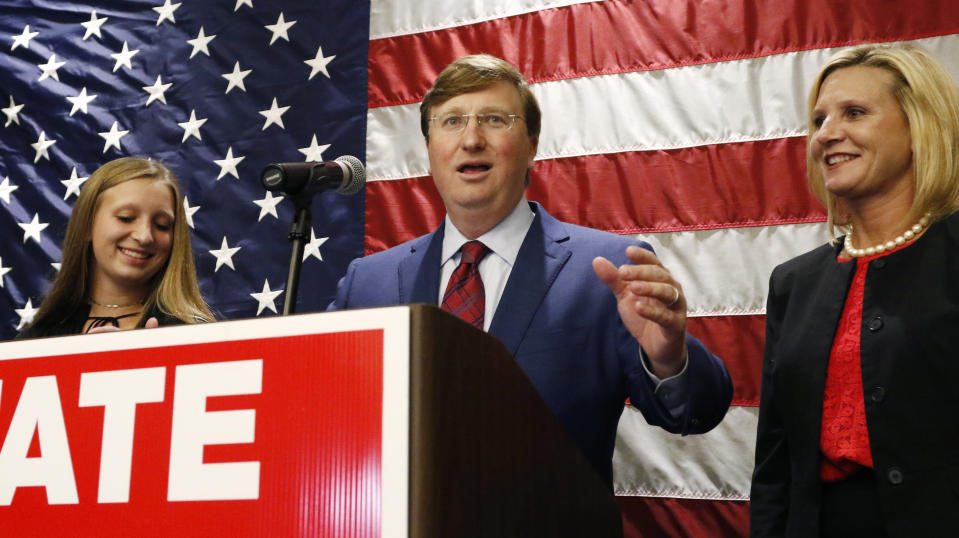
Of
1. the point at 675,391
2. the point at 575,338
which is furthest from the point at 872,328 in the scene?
the point at 575,338

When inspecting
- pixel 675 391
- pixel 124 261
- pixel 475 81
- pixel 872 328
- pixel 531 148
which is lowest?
pixel 675 391

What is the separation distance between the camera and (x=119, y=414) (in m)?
0.97

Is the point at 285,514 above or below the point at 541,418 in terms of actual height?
below

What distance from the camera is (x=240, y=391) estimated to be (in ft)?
3.01

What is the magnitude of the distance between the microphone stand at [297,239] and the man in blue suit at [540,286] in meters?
0.34

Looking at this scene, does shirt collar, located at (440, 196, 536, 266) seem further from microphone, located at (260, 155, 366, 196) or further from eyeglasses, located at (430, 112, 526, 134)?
microphone, located at (260, 155, 366, 196)

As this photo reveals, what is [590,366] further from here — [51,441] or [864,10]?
[864,10]

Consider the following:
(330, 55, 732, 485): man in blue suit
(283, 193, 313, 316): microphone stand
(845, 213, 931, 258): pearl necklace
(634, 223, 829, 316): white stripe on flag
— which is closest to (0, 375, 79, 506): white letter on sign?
(283, 193, 313, 316): microphone stand

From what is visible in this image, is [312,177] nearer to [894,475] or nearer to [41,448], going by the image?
[41,448]

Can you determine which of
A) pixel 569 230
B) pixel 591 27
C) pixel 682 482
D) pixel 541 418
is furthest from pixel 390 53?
pixel 541 418

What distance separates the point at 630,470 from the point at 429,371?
1.81 m

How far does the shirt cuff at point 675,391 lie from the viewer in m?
1.40

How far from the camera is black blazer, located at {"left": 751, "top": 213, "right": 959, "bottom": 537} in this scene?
143 centimetres

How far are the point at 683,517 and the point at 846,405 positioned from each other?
3.27 ft
